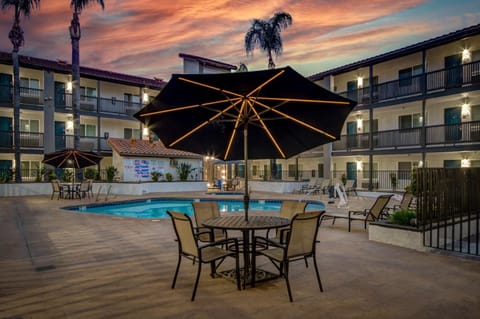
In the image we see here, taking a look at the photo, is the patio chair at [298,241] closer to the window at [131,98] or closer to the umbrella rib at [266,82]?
the umbrella rib at [266,82]

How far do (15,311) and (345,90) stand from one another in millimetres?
23768

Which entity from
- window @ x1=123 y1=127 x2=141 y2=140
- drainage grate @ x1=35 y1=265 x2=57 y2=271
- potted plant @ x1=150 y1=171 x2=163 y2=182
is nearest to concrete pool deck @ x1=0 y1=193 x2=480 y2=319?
drainage grate @ x1=35 y1=265 x2=57 y2=271

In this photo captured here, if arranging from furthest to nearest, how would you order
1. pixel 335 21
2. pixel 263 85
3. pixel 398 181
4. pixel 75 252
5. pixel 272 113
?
pixel 398 181 → pixel 335 21 → pixel 75 252 → pixel 272 113 → pixel 263 85

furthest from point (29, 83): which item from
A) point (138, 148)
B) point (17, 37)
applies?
point (138, 148)

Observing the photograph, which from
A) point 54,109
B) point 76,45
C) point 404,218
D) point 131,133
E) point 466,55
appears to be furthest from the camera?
point 131,133

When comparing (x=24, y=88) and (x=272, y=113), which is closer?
(x=272, y=113)

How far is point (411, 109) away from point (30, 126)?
82.7 feet

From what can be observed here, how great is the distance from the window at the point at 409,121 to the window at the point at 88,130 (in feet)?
71.1

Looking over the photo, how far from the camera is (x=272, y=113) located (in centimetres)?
511

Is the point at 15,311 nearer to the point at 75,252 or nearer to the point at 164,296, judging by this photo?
the point at 164,296

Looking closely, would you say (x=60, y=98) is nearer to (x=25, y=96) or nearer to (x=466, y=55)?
(x=25, y=96)

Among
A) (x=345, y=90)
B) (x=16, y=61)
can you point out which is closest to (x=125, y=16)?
(x=16, y=61)

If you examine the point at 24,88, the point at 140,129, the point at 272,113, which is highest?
the point at 24,88

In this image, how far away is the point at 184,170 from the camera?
2353 cm
